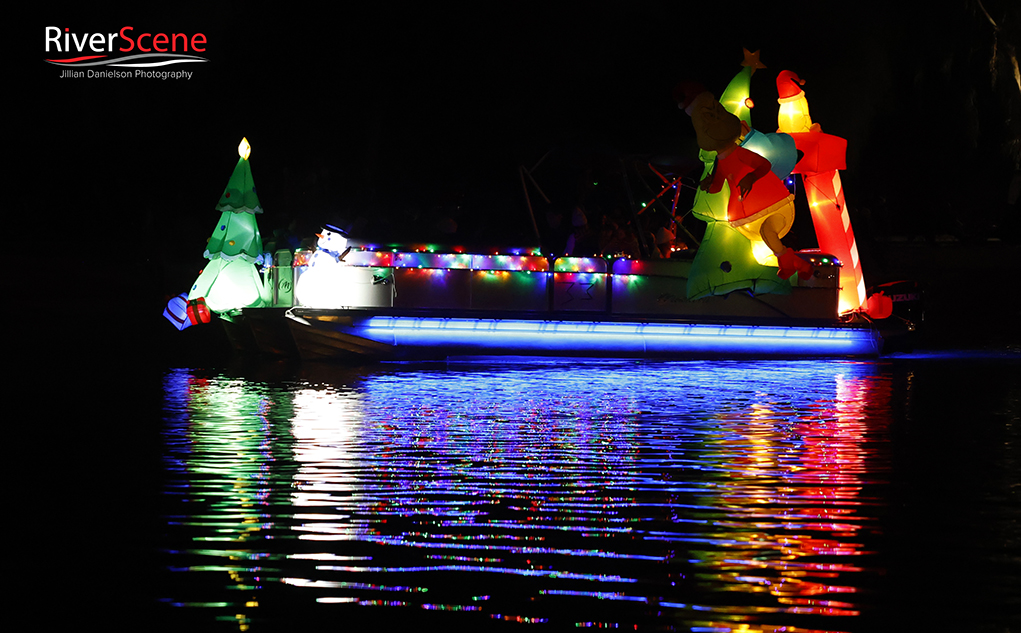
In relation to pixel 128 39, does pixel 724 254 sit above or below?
below

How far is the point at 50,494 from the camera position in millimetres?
7195

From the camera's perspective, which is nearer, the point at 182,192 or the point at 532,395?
the point at 532,395

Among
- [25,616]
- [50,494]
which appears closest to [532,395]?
[50,494]

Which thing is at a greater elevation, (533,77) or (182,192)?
(533,77)

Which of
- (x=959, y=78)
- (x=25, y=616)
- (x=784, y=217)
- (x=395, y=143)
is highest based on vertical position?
(x=959, y=78)

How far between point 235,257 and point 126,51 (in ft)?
48.0

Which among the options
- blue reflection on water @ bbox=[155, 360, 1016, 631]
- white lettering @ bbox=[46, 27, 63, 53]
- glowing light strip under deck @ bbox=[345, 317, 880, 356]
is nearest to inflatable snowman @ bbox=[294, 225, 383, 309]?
glowing light strip under deck @ bbox=[345, 317, 880, 356]

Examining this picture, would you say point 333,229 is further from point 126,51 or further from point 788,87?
point 126,51

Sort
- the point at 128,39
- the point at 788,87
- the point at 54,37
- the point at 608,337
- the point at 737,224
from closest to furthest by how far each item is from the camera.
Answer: the point at 608,337 < the point at 737,224 < the point at 788,87 < the point at 128,39 < the point at 54,37

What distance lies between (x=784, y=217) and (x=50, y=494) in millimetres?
12739

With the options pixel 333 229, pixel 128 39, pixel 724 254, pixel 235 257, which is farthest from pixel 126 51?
pixel 724 254

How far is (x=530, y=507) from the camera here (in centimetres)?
687

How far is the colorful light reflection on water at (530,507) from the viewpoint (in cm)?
508

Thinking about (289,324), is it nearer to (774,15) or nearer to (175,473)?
(175,473)
